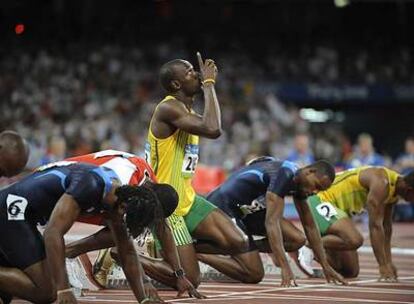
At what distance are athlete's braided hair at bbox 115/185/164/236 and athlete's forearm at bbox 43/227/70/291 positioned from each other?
48 centimetres

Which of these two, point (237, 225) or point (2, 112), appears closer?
point (237, 225)

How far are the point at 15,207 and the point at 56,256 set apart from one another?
1.79 feet

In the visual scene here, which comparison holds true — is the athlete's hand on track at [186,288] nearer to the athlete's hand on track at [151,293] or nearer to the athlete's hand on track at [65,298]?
the athlete's hand on track at [151,293]

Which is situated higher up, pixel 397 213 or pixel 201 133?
pixel 201 133

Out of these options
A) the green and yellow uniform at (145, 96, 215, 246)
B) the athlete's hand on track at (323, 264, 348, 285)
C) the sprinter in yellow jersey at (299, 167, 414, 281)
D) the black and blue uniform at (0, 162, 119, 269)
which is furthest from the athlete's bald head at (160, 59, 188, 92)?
the sprinter in yellow jersey at (299, 167, 414, 281)

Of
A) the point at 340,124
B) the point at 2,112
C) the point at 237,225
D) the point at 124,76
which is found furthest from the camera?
the point at 340,124

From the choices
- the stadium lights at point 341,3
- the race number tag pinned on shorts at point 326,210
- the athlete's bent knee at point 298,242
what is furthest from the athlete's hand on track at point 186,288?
the stadium lights at point 341,3

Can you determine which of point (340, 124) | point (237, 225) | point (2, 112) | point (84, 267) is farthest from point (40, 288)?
point (340, 124)

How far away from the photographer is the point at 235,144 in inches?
1085

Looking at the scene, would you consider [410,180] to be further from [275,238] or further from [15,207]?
[15,207]

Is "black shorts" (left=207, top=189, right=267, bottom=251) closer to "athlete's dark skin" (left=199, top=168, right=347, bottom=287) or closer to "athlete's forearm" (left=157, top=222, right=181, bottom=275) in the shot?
"athlete's dark skin" (left=199, top=168, right=347, bottom=287)

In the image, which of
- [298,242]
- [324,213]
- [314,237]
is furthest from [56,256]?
[324,213]

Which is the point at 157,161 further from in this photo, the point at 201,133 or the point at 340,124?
the point at 340,124

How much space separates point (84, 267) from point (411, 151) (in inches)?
566
